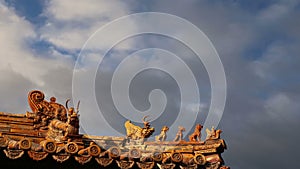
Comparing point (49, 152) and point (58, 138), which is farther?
point (58, 138)

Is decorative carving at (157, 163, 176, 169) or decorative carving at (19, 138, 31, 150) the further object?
decorative carving at (157, 163, 176, 169)

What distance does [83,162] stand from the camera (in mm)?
7805

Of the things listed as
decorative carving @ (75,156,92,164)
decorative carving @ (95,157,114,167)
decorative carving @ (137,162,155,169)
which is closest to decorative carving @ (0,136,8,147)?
decorative carving @ (75,156,92,164)

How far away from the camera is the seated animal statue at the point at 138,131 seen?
Result: 9977mm

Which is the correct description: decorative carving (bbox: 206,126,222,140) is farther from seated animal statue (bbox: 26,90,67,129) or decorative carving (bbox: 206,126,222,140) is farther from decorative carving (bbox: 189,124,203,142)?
seated animal statue (bbox: 26,90,67,129)

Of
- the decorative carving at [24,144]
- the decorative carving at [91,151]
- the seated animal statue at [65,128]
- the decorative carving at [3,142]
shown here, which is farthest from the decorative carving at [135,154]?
the decorative carving at [3,142]

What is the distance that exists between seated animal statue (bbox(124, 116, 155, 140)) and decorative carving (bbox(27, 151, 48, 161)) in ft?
8.74

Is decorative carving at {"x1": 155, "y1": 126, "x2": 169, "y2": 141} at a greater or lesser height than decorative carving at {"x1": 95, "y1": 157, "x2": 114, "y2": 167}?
greater

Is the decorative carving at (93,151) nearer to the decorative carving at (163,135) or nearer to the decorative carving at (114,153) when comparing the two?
the decorative carving at (114,153)

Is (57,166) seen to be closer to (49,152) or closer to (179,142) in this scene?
(49,152)

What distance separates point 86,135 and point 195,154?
2547 millimetres

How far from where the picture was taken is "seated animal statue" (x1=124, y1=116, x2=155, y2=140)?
9.98 m

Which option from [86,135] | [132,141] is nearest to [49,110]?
[86,135]

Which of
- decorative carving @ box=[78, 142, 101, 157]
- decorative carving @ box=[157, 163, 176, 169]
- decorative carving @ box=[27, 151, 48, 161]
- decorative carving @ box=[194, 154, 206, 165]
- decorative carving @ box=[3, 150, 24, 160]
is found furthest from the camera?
decorative carving @ box=[194, 154, 206, 165]
